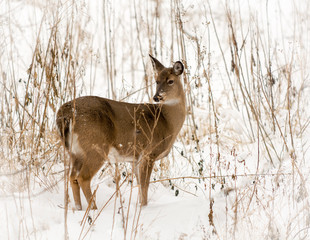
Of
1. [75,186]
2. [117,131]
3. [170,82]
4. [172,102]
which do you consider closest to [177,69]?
[170,82]

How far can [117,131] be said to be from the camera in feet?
14.4

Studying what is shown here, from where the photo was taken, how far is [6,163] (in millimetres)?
4152

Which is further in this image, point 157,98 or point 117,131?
point 157,98

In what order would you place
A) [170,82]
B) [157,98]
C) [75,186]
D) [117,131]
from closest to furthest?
[75,186]
[117,131]
[157,98]
[170,82]

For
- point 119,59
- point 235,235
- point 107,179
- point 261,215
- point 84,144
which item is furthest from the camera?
point 119,59

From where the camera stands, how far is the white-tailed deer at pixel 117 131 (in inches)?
160

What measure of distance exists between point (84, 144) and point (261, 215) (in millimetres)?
1509

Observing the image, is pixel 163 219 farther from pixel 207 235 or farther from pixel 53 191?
pixel 53 191

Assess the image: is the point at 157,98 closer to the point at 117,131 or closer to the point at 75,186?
the point at 117,131

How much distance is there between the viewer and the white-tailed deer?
406 centimetres

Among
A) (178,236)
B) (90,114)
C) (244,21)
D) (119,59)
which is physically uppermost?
(244,21)

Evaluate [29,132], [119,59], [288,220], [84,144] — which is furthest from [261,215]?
[119,59]

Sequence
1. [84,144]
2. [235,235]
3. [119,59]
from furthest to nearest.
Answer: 1. [119,59]
2. [84,144]
3. [235,235]

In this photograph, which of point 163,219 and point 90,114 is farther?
point 90,114
